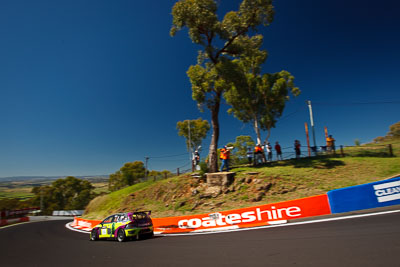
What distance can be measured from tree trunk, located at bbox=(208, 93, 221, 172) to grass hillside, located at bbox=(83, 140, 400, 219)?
5.90ft

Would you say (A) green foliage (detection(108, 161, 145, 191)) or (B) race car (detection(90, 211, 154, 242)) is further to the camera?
(A) green foliage (detection(108, 161, 145, 191))

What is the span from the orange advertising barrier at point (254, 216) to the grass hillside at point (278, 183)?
3040 millimetres

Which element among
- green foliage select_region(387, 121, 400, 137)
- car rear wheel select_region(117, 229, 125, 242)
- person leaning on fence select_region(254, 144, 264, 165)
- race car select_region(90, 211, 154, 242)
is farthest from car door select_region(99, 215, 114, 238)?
green foliage select_region(387, 121, 400, 137)

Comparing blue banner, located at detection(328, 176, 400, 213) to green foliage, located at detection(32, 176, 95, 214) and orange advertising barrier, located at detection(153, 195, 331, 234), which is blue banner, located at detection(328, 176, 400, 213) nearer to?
orange advertising barrier, located at detection(153, 195, 331, 234)

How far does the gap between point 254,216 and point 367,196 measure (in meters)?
4.57

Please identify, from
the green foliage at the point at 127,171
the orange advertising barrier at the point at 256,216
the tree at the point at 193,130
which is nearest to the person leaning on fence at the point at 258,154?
the orange advertising barrier at the point at 256,216

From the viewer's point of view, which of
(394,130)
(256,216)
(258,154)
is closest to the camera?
(256,216)

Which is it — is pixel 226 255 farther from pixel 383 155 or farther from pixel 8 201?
pixel 8 201

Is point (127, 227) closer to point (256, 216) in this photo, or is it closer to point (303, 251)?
point (256, 216)

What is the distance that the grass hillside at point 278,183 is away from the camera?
13.1 metres

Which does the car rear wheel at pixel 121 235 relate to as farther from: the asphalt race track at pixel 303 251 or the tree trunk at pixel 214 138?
the tree trunk at pixel 214 138

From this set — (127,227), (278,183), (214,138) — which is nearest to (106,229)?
(127,227)

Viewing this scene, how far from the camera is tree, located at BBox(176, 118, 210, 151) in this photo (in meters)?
42.3

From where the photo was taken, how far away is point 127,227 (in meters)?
9.98
